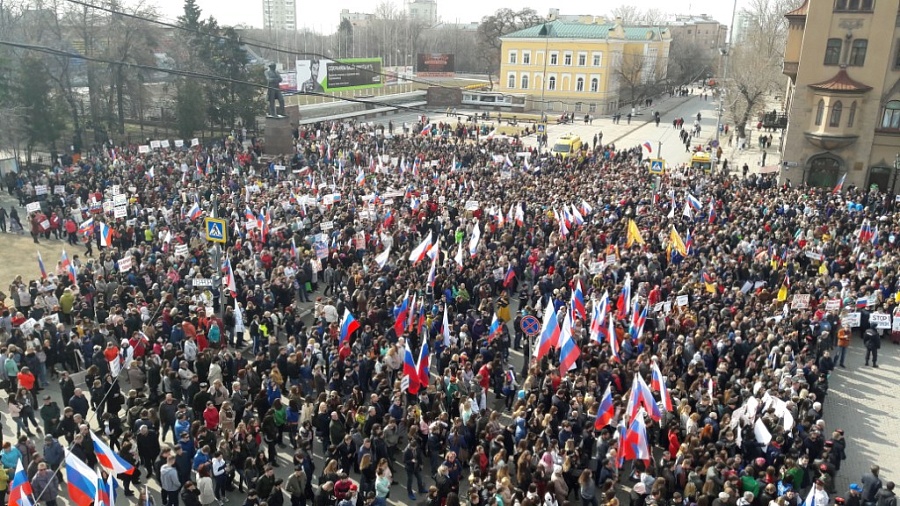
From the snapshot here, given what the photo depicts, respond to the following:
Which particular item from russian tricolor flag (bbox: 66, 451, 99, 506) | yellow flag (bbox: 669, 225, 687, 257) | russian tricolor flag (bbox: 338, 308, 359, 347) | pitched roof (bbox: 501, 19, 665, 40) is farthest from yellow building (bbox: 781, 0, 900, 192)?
pitched roof (bbox: 501, 19, 665, 40)

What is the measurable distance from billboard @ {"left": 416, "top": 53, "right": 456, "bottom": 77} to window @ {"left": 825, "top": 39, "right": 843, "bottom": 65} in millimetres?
53068

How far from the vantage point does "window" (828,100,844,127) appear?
114ft

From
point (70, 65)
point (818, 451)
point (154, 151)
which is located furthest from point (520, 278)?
point (70, 65)

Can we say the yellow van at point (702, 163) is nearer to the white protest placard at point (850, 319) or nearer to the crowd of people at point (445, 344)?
the crowd of people at point (445, 344)

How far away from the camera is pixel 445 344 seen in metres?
14.5

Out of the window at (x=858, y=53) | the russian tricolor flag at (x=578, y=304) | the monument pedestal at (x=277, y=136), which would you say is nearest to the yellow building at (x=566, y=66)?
the monument pedestal at (x=277, y=136)

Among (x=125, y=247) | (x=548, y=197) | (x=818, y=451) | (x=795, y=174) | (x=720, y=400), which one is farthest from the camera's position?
(x=795, y=174)

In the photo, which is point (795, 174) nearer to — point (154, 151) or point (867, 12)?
point (867, 12)

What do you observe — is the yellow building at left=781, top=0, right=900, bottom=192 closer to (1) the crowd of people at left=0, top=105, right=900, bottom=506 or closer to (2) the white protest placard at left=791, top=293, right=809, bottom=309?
(1) the crowd of people at left=0, top=105, right=900, bottom=506

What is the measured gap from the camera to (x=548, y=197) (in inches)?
1086

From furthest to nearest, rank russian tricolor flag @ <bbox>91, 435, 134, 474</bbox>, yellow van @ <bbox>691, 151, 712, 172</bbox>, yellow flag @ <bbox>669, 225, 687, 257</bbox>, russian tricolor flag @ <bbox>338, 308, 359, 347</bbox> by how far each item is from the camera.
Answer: yellow van @ <bbox>691, 151, 712, 172</bbox> < yellow flag @ <bbox>669, 225, 687, 257</bbox> < russian tricolor flag @ <bbox>338, 308, 359, 347</bbox> < russian tricolor flag @ <bbox>91, 435, 134, 474</bbox>

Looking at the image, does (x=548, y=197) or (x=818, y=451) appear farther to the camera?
(x=548, y=197)

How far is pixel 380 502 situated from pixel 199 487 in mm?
2599

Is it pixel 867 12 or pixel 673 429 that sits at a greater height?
pixel 867 12
